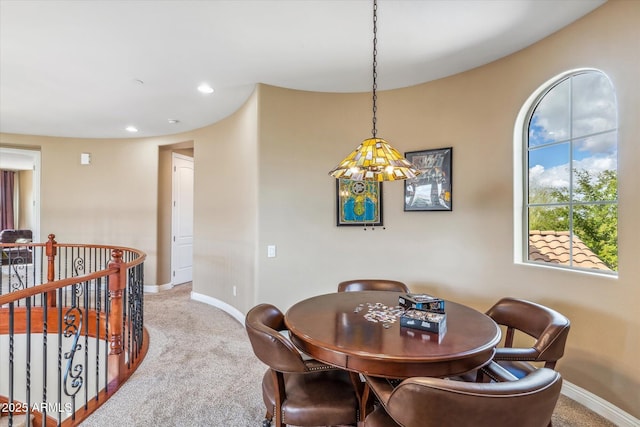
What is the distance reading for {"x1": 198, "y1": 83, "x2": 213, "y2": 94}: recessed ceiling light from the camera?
3317 millimetres

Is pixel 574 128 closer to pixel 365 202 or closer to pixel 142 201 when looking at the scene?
pixel 365 202

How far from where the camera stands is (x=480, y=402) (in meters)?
0.99

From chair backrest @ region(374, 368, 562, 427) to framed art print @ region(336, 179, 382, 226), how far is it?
2.35m

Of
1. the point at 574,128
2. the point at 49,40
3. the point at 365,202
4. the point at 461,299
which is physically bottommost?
the point at 461,299

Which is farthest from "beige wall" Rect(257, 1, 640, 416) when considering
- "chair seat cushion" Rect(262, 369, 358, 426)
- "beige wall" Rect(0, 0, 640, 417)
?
"chair seat cushion" Rect(262, 369, 358, 426)

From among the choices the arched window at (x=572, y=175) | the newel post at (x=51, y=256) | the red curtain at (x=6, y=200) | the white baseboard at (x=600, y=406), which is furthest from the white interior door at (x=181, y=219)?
the red curtain at (x=6, y=200)

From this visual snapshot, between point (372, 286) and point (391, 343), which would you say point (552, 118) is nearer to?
point (372, 286)

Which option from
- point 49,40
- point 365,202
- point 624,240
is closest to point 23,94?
point 49,40

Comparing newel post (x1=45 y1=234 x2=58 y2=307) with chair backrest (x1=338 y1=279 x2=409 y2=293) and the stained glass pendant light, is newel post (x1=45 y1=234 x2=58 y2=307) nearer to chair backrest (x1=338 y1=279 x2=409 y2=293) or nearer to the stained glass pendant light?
chair backrest (x1=338 y1=279 x2=409 y2=293)

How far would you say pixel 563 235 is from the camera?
2.45m

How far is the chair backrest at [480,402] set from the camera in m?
1.00

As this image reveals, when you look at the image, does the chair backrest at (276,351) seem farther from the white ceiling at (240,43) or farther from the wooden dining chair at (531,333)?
the white ceiling at (240,43)

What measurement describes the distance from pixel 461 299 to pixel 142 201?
5287 mm

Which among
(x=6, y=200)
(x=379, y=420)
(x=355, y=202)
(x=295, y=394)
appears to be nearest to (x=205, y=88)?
(x=355, y=202)
